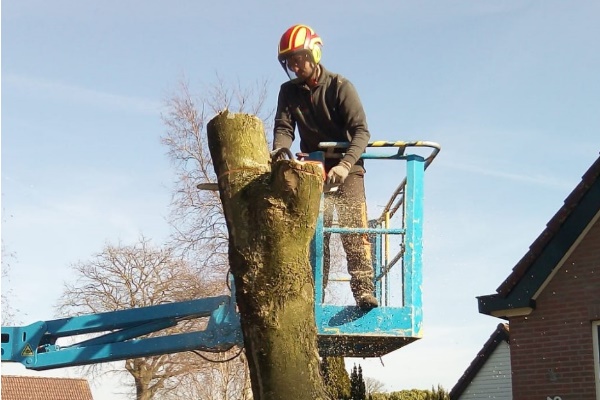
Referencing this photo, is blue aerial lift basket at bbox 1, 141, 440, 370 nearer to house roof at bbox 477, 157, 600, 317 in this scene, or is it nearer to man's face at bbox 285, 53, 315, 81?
man's face at bbox 285, 53, 315, 81

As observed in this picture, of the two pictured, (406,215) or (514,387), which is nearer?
(406,215)

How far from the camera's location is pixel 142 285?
28.4 metres

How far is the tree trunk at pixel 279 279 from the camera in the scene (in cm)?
391

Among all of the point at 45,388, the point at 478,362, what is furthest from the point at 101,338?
the point at 45,388

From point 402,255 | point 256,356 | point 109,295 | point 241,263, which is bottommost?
point 256,356

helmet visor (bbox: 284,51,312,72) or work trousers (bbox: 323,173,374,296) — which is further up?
helmet visor (bbox: 284,51,312,72)

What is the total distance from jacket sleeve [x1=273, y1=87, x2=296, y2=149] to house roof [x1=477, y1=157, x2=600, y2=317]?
21.9 feet

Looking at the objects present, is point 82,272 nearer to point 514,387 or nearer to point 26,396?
point 26,396

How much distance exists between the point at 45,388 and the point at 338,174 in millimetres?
39412

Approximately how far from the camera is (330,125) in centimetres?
620

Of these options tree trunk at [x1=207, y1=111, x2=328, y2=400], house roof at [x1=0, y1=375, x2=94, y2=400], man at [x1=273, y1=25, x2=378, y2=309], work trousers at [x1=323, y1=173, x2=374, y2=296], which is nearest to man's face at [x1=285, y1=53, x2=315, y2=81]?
man at [x1=273, y1=25, x2=378, y2=309]

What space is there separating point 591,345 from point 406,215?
255 inches

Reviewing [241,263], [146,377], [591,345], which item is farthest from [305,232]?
[146,377]

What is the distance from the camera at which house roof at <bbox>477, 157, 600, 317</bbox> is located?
39.1 ft
